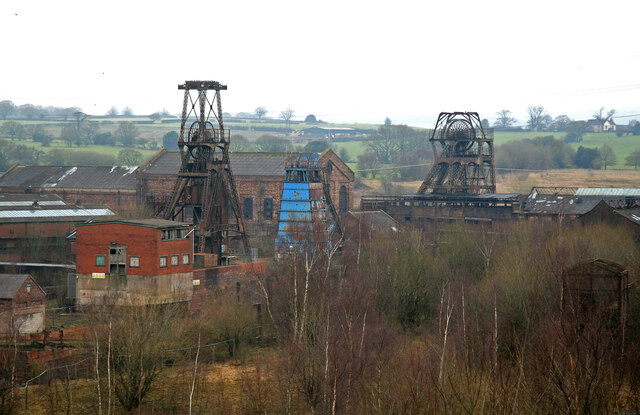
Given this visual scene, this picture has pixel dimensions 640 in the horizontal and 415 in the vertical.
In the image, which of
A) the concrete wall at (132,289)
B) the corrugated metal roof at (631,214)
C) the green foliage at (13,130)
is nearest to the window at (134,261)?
the concrete wall at (132,289)

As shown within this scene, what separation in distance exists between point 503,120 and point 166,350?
13077 centimetres

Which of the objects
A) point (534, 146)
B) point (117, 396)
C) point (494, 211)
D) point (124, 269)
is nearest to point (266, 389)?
point (117, 396)

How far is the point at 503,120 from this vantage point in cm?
15050

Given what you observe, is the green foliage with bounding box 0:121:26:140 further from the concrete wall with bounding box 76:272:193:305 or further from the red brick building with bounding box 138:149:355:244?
the concrete wall with bounding box 76:272:193:305

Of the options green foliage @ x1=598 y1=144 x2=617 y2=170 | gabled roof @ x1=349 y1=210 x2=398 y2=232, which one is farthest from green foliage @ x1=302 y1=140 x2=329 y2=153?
gabled roof @ x1=349 y1=210 x2=398 y2=232

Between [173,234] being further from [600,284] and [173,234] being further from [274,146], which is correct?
[274,146]

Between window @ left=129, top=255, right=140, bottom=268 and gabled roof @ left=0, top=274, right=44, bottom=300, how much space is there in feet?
13.7

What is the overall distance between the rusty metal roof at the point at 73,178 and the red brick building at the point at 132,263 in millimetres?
26020

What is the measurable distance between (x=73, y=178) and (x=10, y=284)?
3288 cm

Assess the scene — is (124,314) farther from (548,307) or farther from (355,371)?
(548,307)

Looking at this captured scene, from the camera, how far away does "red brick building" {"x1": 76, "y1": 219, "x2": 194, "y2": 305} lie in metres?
34.2

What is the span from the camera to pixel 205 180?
4050 centimetres

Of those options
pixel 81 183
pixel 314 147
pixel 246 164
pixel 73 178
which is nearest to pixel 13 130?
pixel 314 147

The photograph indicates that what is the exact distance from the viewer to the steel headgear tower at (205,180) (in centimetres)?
4022
